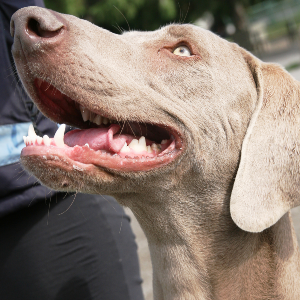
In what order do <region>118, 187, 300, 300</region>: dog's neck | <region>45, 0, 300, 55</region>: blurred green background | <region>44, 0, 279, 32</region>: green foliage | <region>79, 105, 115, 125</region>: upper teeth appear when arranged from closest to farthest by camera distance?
<region>79, 105, 115, 125</region>: upper teeth → <region>118, 187, 300, 300</region>: dog's neck → <region>44, 0, 279, 32</region>: green foliage → <region>45, 0, 300, 55</region>: blurred green background

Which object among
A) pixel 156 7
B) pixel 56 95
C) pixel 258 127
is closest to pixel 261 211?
pixel 258 127

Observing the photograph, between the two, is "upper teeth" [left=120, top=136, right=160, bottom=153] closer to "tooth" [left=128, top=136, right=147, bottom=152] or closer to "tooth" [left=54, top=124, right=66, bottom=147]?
"tooth" [left=128, top=136, right=147, bottom=152]

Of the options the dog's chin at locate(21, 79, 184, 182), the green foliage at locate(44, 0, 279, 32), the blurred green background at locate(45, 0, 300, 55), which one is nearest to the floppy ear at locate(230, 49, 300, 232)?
the dog's chin at locate(21, 79, 184, 182)

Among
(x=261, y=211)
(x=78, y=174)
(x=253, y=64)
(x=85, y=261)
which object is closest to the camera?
(x=78, y=174)

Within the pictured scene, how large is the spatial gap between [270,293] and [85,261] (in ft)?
3.58

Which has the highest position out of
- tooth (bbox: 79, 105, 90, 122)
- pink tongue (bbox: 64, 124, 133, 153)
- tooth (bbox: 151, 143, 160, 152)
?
tooth (bbox: 79, 105, 90, 122)

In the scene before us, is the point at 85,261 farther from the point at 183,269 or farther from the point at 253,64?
the point at 253,64

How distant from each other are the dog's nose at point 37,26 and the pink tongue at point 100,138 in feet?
1.49

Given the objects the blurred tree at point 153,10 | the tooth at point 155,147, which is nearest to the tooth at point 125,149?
the tooth at point 155,147

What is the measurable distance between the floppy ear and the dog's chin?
374 millimetres

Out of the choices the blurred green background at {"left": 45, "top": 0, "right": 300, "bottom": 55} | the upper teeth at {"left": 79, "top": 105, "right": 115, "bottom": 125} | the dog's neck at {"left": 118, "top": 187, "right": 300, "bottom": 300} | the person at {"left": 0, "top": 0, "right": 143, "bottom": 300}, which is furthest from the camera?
the blurred green background at {"left": 45, "top": 0, "right": 300, "bottom": 55}

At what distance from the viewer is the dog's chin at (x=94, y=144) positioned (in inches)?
68.2

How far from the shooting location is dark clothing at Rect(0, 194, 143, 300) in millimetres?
2285

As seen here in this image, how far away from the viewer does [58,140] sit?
70.5 inches
